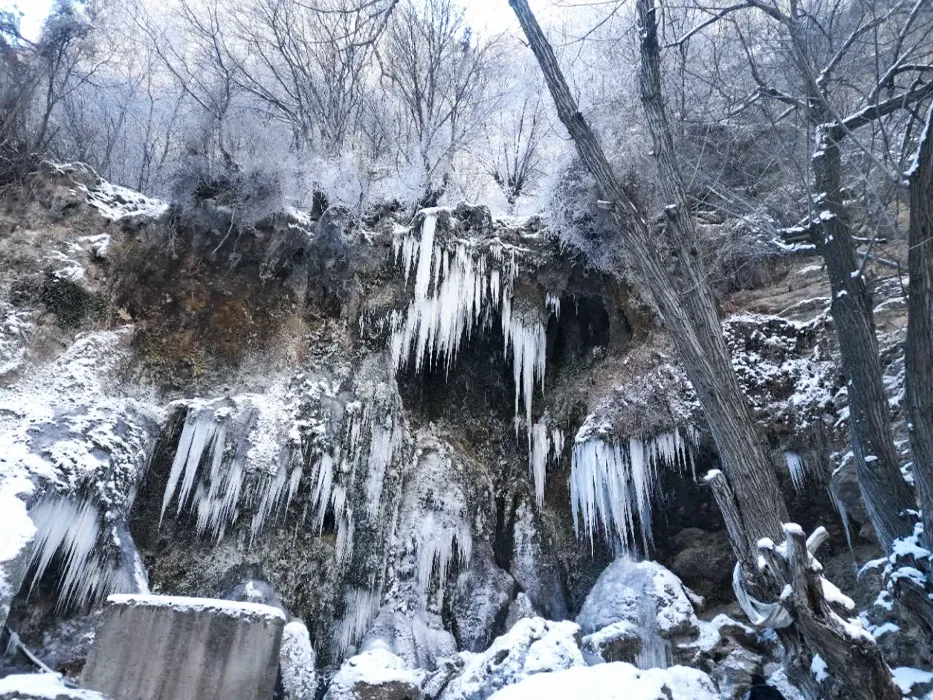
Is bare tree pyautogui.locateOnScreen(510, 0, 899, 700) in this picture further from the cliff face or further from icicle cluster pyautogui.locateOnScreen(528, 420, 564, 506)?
icicle cluster pyautogui.locateOnScreen(528, 420, 564, 506)

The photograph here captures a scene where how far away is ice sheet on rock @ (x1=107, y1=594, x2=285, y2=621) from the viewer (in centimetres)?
514

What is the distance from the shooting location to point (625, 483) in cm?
895

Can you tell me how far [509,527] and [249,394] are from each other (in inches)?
160

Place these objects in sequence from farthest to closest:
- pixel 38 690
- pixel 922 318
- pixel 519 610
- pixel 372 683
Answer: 1. pixel 519 610
2. pixel 372 683
3. pixel 38 690
4. pixel 922 318

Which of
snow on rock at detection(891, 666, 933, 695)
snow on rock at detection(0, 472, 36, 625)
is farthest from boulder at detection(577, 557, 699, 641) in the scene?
snow on rock at detection(0, 472, 36, 625)

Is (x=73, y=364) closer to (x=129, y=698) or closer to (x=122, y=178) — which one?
(x=129, y=698)

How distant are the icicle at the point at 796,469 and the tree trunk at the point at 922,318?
4190mm

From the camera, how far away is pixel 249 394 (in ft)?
30.2

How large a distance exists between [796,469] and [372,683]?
219 inches

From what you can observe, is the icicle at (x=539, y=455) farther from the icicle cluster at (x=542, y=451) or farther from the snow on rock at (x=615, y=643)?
the snow on rock at (x=615, y=643)

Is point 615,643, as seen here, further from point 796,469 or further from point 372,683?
point 796,469

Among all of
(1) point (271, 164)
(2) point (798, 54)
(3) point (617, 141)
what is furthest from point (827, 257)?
(1) point (271, 164)

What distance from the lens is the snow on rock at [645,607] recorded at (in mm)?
7527

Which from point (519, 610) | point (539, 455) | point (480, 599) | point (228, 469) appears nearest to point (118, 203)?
point (228, 469)
